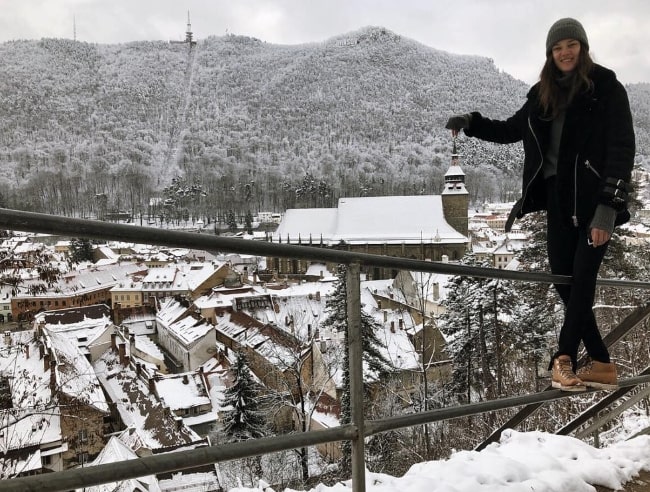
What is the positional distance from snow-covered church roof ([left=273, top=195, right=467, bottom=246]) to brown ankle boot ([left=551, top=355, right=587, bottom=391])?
5357 cm

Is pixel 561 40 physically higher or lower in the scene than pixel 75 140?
lower

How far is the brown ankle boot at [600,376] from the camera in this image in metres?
2.45

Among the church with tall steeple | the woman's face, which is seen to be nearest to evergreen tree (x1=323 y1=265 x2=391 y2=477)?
the woman's face

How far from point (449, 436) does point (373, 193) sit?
10794 cm

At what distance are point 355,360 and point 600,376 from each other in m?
1.61

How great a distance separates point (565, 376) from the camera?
8.07 ft

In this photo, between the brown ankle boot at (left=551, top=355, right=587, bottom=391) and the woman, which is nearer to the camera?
the woman

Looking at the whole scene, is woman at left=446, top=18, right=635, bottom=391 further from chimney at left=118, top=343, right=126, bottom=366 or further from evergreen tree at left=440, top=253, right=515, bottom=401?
chimney at left=118, top=343, right=126, bottom=366

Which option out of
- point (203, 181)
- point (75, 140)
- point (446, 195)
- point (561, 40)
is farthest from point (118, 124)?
point (561, 40)

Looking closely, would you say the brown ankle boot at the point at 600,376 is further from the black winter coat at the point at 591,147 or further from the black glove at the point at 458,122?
the black glove at the point at 458,122

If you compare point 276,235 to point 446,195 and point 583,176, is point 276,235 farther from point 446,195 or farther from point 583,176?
point 583,176

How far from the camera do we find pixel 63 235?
3.49ft

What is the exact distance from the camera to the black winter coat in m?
2.16

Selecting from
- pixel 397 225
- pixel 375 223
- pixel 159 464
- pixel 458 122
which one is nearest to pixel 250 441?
pixel 159 464
